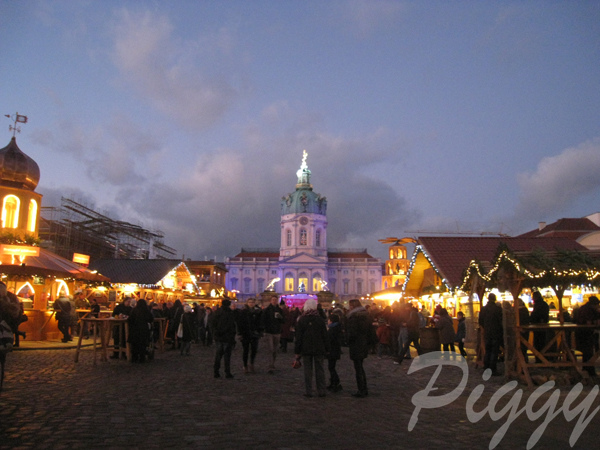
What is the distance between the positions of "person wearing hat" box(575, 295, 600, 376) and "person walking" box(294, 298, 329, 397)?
5550mm

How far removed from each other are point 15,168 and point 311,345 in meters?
21.0

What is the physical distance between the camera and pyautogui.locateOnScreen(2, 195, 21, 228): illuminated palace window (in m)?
24.6

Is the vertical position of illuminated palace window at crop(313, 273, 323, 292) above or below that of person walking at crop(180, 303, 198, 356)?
above

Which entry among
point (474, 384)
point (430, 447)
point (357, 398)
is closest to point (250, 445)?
point (430, 447)

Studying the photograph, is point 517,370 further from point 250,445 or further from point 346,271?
point 346,271

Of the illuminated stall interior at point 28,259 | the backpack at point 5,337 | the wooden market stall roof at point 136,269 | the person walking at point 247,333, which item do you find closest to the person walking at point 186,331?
the person walking at point 247,333

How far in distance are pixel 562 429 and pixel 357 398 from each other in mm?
3223

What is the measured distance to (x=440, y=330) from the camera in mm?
16469

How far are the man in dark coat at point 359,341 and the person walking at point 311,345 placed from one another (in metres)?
0.44

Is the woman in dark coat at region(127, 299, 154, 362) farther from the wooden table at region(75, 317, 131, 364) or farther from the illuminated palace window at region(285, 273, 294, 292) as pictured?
the illuminated palace window at region(285, 273, 294, 292)

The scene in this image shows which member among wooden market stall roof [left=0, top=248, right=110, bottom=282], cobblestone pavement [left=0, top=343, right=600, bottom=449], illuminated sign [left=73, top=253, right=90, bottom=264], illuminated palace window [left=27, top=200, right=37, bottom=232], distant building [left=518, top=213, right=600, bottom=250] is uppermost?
distant building [left=518, top=213, right=600, bottom=250]

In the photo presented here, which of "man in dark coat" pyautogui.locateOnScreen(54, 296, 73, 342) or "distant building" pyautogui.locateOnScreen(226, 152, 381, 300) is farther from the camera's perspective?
"distant building" pyautogui.locateOnScreen(226, 152, 381, 300)

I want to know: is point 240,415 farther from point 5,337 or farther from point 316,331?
point 5,337

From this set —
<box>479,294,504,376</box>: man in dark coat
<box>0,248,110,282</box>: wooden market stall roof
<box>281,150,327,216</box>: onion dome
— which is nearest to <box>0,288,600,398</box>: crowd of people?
<box>479,294,504,376</box>: man in dark coat
